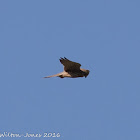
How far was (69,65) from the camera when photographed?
25000 mm

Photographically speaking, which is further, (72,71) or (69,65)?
(72,71)

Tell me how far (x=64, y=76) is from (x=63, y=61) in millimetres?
1142

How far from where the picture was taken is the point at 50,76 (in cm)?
2530

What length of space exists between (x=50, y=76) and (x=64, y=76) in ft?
2.03

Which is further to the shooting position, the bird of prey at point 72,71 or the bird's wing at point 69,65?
the bird of prey at point 72,71

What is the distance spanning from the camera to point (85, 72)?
26.0m

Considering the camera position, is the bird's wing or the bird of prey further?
the bird of prey

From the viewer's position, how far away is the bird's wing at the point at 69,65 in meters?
24.4

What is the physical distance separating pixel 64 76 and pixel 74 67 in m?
0.59

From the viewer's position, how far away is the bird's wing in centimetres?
2441

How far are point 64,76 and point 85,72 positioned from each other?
1045 mm

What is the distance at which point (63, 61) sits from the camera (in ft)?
80.4

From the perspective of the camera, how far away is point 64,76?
25.5m

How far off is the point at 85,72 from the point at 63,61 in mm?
1779
